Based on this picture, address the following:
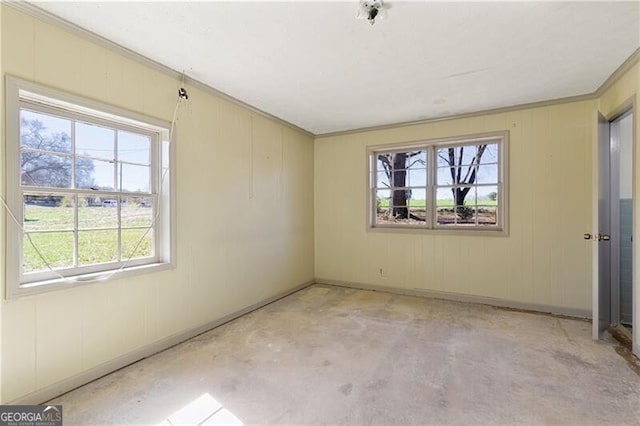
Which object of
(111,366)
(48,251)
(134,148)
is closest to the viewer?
(48,251)

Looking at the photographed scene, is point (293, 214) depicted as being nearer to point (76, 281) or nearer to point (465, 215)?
point (465, 215)

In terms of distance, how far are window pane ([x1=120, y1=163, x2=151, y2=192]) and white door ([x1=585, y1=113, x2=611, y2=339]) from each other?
4242 mm

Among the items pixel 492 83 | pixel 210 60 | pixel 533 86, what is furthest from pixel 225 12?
pixel 533 86

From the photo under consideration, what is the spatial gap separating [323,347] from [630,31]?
3524 millimetres

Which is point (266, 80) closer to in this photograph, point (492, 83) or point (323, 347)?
point (492, 83)

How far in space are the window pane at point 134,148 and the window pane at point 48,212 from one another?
57 centimetres

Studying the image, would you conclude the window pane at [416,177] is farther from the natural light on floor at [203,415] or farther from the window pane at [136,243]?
the natural light on floor at [203,415]

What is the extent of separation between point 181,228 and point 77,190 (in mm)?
890

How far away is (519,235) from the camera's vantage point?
12.7 ft

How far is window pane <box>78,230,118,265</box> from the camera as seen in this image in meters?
2.32

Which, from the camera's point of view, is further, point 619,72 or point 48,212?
point 619,72

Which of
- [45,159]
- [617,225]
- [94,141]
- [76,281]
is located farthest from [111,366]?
[617,225]

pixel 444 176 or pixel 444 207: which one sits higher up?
pixel 444 176

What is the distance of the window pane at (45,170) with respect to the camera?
203 centimetres
